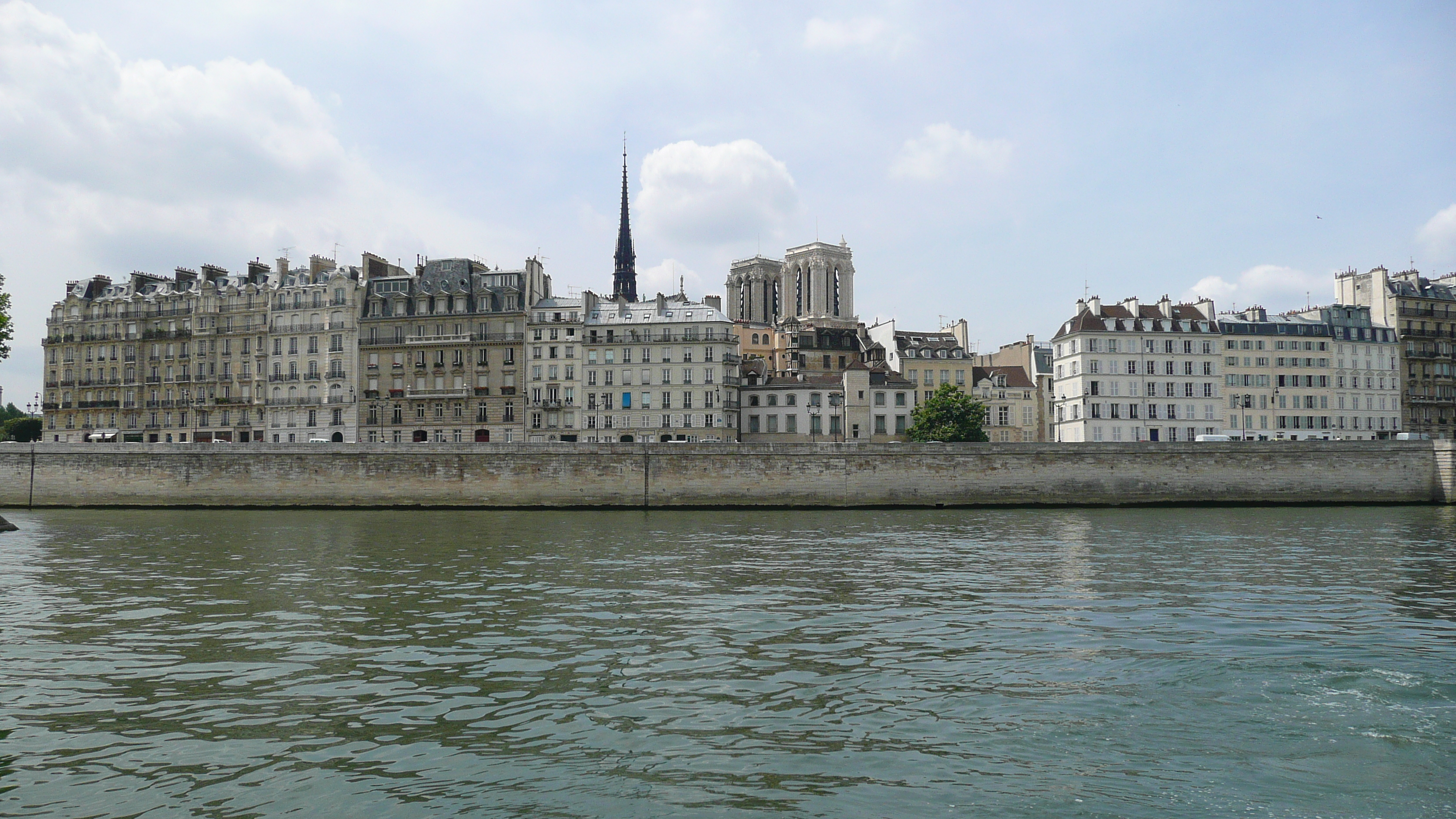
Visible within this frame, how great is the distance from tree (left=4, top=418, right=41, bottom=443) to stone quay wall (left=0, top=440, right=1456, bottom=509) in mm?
47233

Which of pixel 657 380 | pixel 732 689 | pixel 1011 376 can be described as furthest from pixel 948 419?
pixel 732 689

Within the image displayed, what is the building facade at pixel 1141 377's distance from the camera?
72.5 meters

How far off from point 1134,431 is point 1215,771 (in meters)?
69.9

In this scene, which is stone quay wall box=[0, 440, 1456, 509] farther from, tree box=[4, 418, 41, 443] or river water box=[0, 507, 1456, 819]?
tree box=[4, 418, 41, 443]

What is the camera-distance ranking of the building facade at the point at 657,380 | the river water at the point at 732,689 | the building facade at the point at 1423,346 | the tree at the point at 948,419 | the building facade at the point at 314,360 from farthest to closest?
the building facade at the point at 1423,346
the building facade at the point at 314,360
the building facade at the point at 657,380
the tree at the point at 948,419
the river water at the point at 732,689

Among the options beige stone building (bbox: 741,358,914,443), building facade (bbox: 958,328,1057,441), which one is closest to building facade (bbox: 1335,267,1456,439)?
building facade (bbox: 958,328,1057,441)

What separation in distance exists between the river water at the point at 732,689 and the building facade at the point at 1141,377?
4987 centimetres

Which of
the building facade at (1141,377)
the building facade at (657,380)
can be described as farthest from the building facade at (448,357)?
the building facade at (1141,377)

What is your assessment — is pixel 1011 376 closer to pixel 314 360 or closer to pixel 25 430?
pixel 314 360

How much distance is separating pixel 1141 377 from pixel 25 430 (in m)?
92.0

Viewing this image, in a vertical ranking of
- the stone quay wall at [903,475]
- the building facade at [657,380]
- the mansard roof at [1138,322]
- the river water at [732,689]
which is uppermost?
the mansard roof at [1138,322]

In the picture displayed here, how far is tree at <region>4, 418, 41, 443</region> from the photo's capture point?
8000 cm

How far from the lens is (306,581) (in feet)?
69.3

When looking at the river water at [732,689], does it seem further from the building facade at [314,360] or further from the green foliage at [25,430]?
the green foliage at [25,430]
